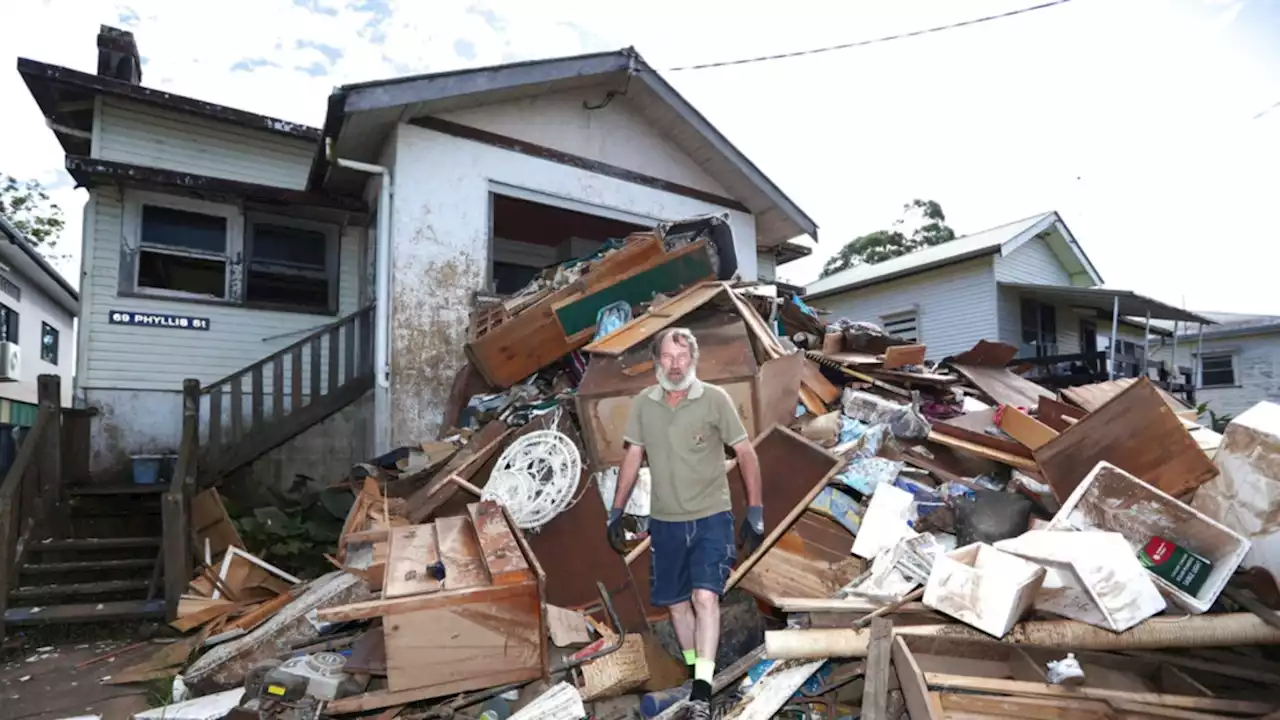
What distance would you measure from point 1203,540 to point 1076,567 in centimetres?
88

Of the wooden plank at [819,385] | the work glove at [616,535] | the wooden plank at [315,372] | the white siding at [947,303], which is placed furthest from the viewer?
the white siding at [947,303]

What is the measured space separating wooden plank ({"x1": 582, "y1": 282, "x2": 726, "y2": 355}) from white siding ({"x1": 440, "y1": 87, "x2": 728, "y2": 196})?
3307mm

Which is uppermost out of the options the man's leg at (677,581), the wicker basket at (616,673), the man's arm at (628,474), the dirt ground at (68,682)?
the man's arm at (628,474)

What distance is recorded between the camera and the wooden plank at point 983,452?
14.8 feet

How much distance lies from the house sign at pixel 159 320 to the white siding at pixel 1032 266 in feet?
49.8

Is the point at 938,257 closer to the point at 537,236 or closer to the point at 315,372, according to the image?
the point at 537,236

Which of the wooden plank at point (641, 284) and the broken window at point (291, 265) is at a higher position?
the broken window at point (291, 265)

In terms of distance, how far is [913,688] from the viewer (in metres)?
2.59

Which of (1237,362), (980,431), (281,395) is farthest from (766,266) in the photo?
(1237,362)

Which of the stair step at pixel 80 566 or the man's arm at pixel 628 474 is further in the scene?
the stair step at pixel 80 566

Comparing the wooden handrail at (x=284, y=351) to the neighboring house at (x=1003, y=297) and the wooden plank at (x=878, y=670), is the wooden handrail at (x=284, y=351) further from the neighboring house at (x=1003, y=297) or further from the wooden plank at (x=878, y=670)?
the neighboring house at (x=1003, y=297)

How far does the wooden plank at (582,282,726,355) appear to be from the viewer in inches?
198

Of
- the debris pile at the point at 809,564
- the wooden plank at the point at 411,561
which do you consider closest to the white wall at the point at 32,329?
the debris pile at the point at 809,564

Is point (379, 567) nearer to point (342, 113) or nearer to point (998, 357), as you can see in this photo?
point (342, 113)
